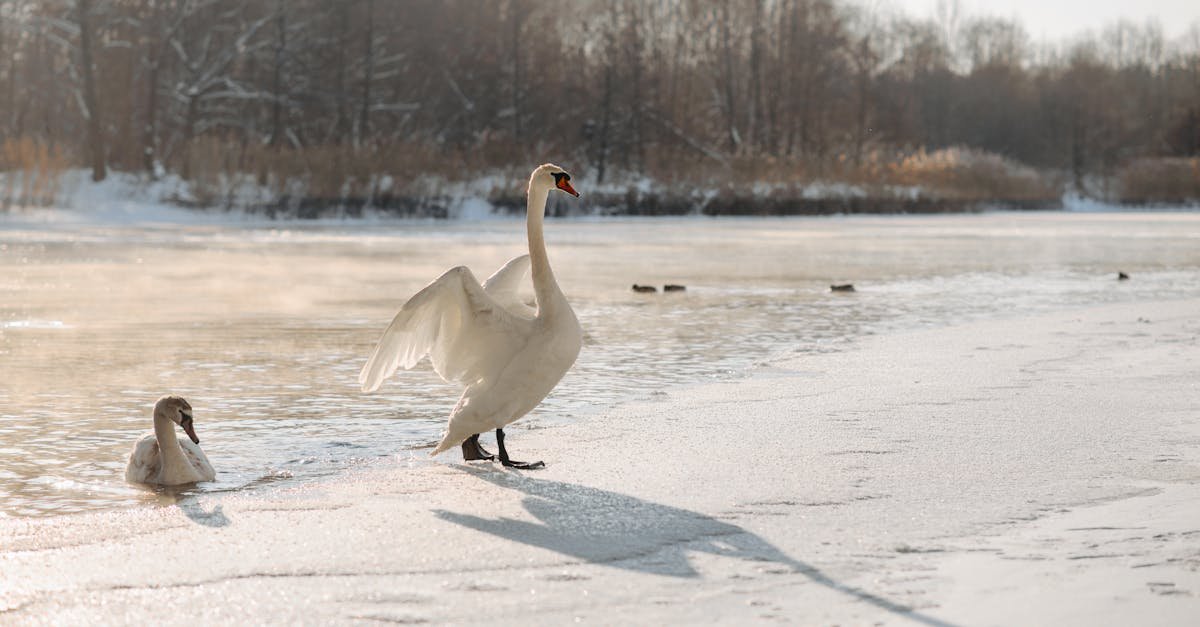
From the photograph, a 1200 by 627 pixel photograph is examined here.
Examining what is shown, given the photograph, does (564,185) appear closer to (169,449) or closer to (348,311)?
(169,449)

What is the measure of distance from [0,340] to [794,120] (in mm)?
42504

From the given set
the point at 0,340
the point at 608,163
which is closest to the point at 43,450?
the point at 0,340

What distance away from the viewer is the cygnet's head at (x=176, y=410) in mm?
4918

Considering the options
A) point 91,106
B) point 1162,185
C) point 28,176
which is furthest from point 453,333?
point 1162,185

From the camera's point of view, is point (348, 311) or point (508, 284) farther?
point (348, 311)

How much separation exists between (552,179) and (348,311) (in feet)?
20.1

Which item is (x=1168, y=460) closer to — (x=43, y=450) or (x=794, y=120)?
(x=43, y=450)

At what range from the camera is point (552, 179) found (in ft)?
18.0

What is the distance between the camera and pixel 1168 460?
5125 millimetres

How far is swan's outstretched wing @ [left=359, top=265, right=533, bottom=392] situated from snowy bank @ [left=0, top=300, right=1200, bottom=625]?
0.37m

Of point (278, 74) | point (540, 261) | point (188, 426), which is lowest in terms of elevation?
point (188, 426)

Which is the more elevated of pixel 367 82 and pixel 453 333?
pixel 367 82

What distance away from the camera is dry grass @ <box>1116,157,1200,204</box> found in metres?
40.7

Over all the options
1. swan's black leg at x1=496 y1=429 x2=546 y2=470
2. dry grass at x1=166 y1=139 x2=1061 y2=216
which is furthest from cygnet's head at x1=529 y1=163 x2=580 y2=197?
dry grass at x1=166 y1=139 x2=1061 y2=216
